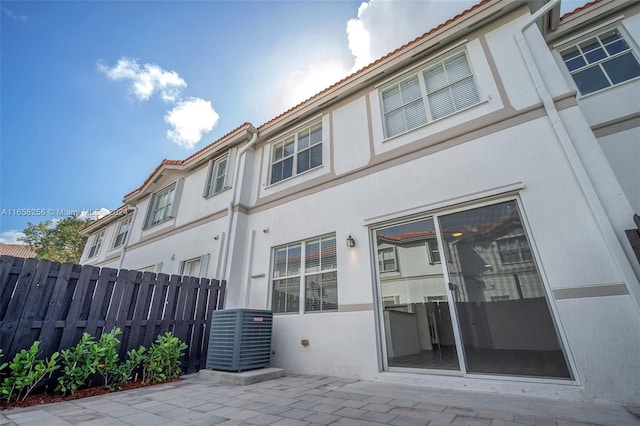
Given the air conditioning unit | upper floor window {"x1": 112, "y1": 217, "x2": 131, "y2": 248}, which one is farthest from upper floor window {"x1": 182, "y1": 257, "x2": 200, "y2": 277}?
upper floor window {"x1": 112, "y1": 217, "x2": 131, "y2": 248}

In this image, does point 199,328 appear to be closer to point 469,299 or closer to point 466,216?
point 469,299

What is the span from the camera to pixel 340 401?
2.63 metres

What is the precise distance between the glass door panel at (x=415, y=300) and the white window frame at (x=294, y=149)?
2.80 m

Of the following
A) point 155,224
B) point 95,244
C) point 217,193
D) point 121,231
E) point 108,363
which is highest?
point 121,231

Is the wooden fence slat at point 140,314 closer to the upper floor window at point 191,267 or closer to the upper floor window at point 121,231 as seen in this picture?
the upper floor window at point 191,267

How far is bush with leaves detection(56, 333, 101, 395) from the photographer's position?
3.03m

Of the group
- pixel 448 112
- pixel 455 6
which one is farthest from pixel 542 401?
pixel 455 6

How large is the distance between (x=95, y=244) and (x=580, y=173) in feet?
63.8

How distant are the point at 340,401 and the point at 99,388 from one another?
133 inches

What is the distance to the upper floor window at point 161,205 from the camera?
920 cm

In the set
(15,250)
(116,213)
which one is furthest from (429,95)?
(15,250)

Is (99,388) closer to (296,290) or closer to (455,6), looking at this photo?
(296,290)

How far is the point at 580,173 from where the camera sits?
2.96 m

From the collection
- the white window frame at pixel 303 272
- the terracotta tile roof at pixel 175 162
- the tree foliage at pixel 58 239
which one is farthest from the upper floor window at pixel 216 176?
the tree foliage at pixel 58 239
